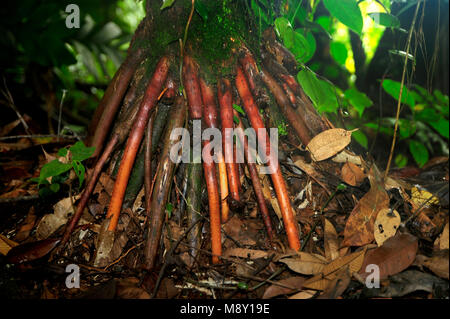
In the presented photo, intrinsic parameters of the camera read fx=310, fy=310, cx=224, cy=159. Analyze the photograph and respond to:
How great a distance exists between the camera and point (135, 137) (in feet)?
6.39

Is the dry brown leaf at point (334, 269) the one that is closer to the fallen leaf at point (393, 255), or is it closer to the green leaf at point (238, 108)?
the fallen leaf at point (393, 255)

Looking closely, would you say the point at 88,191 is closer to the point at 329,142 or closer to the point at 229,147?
the point at 229,147

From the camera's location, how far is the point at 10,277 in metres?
1.62

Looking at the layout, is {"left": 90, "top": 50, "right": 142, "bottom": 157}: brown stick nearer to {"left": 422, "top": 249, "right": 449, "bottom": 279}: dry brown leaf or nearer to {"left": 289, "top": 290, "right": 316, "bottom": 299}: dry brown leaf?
{"left": 289, "top": 290, "right": 316, "bottom": 299}: dry brown leaf

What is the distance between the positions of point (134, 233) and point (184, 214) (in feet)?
1.06

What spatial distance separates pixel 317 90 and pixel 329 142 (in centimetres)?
37

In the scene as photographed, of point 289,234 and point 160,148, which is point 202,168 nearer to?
point 160,148

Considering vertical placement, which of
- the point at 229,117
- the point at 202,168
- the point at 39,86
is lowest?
the point at 202,168

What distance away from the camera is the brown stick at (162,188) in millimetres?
1724

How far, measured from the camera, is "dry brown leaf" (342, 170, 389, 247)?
1.70m

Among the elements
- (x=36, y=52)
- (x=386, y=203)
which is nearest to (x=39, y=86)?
(x=36, y=52)

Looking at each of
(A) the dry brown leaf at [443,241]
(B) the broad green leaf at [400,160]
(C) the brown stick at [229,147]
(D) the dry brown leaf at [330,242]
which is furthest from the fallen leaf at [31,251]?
(B) the broad green leaf at [400,160]

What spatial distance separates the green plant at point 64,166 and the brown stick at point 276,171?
1.01 metres

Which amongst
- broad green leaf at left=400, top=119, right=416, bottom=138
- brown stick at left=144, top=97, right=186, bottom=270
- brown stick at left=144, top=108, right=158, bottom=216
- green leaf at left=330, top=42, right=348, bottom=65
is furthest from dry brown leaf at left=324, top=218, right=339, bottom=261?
broad green leaf at left=400, top=119, right=416, bottom=138
